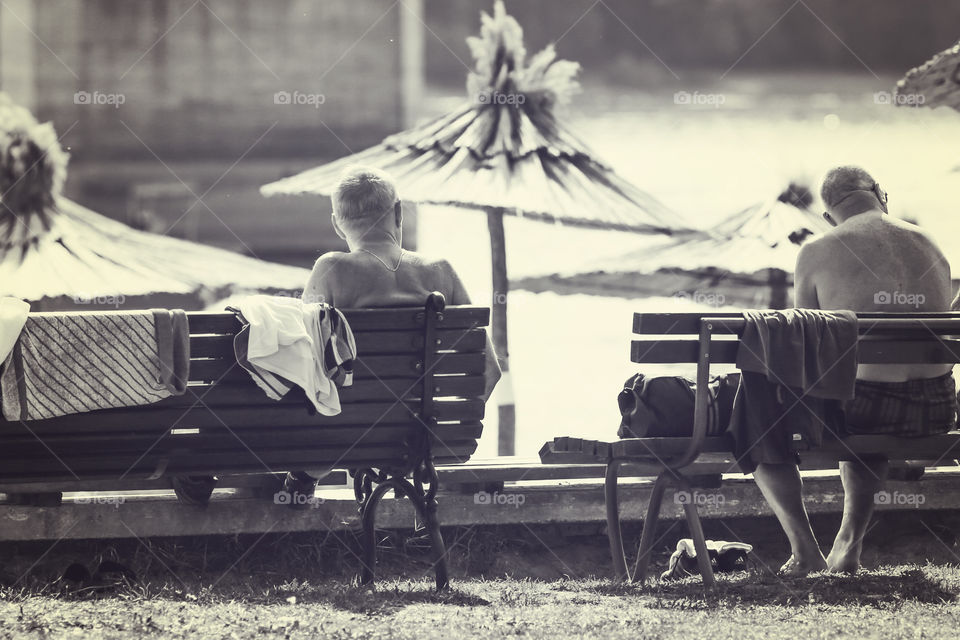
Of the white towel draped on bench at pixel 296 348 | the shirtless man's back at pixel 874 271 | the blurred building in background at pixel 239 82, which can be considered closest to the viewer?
the white towel draped on bench at pixel 296 348

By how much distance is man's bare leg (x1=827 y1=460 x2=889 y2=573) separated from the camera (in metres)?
3.39

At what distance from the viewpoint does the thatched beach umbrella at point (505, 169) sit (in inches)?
207

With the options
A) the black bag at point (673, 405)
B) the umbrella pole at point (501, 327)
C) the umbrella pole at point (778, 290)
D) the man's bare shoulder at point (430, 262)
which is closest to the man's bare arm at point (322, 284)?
the man's bare shoulder at point (430, 262)

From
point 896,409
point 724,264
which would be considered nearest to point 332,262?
point 896,409

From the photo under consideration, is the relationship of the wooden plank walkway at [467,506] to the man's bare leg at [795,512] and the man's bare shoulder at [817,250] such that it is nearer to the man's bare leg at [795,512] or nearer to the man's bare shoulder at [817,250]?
the man's bare leg at [795,512]

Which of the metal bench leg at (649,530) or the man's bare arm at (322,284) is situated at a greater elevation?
the man's bare arm at (322,284)

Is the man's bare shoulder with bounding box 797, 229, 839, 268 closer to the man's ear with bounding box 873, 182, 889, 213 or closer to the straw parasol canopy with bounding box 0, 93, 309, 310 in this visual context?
the man's ear with bounding box 873, 182, 889, 213

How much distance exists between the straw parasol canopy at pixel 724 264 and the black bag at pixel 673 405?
2.42 meters

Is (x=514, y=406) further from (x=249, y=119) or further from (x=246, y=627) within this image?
(x=246, y=627)

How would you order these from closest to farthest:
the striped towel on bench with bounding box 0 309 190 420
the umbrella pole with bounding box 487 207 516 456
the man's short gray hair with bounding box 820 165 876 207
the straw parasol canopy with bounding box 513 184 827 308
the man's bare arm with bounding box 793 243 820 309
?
the striped towel on bench with bounding box 0 309 190 420 → the man's bare arm with bounding box 793 243 820 309 → the man's short gray hair with bounding box 820 165 876 207 → the straw parasol canopy with bounding box 513 184 827 308 → the umbrella pole with bounding box 487 207 516 456

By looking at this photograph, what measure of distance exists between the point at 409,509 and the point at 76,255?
8.27 feet

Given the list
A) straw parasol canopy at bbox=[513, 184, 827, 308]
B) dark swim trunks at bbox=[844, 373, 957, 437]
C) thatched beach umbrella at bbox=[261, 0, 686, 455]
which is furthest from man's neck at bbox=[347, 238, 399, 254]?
straw parasol canopy at bbox=[513, 184, 827, 308]

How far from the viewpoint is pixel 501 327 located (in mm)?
5852

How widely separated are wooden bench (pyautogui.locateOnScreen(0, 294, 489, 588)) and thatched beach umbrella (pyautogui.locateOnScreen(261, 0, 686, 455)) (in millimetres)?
2068
